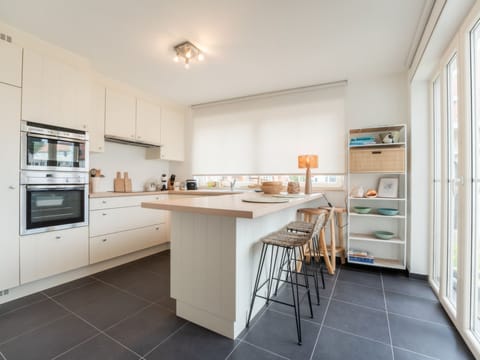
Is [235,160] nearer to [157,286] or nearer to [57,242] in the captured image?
[157,286]

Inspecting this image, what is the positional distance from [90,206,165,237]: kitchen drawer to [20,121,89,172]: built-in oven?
591mm

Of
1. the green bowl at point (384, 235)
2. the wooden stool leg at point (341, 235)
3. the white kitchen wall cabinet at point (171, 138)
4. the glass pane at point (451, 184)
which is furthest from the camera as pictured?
the white kitchen wall cabinet at point (171, 138)

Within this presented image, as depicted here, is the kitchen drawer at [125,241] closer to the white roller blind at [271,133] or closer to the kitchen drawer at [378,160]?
the white roller blind at [271,133]

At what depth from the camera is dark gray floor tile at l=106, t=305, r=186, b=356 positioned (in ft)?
5.01

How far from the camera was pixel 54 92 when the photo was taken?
234 cm

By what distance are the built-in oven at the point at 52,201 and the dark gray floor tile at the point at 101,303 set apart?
684 millimetres

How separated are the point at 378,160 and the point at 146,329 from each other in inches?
112

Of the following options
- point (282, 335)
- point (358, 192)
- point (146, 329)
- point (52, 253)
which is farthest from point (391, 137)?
point (52, 253)

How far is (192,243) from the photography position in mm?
1704

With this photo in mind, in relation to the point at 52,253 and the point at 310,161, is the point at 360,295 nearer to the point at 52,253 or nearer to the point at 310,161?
the point at 310,161

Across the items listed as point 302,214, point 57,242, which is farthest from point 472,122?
point 57,242

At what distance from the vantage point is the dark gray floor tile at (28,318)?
1654mm

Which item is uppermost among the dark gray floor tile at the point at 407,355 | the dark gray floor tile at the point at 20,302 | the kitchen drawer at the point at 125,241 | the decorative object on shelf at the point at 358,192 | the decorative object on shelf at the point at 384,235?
the decorative object on shelf at the point at 358,192

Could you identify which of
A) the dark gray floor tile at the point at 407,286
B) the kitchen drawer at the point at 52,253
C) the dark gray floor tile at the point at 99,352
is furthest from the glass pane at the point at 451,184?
the kitchen drawer at the point at 52,253
